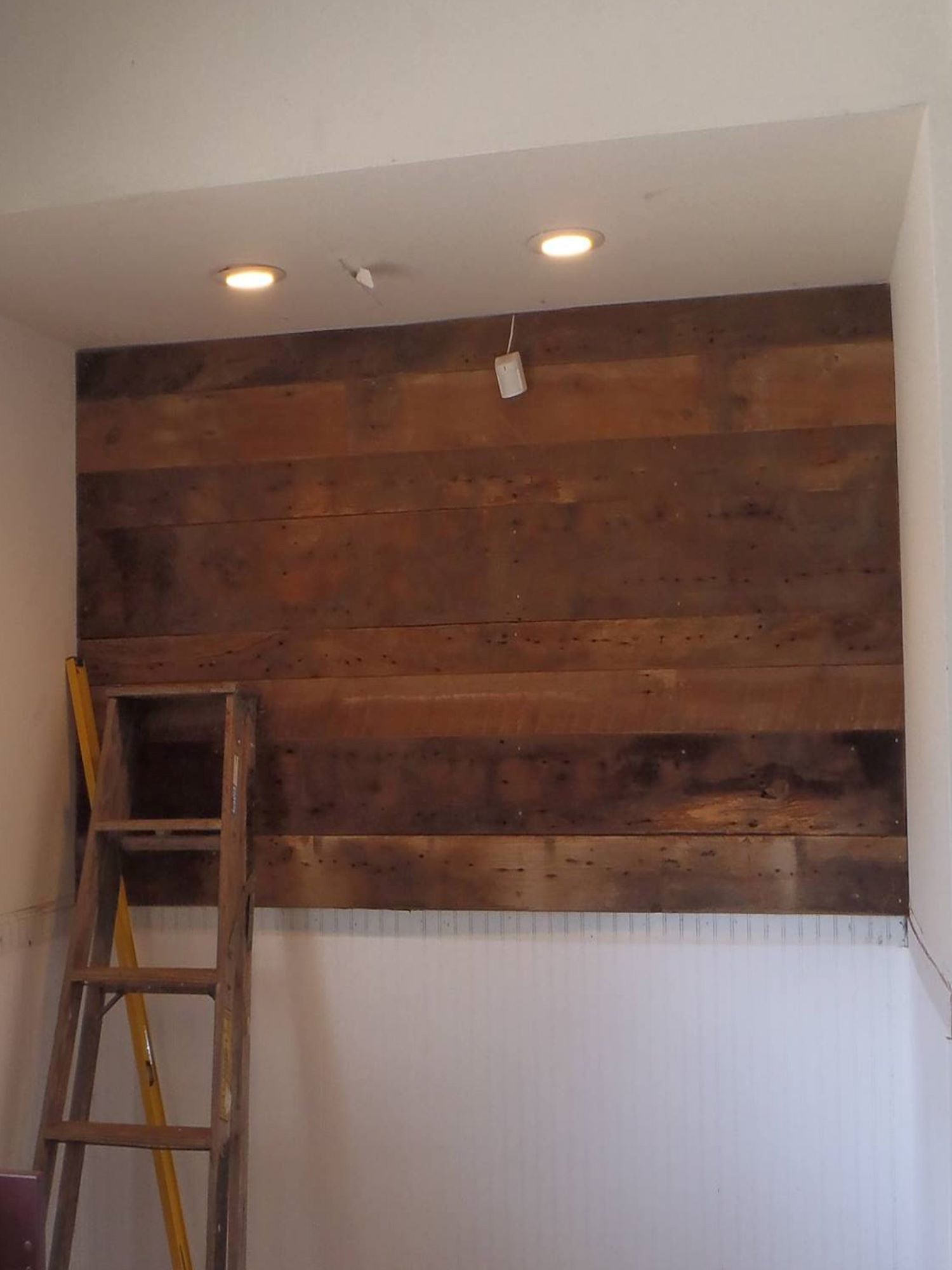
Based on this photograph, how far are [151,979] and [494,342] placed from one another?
4.99 feet

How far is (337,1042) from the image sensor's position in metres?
2.60

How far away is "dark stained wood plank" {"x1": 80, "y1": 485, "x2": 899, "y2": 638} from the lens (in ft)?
7.95

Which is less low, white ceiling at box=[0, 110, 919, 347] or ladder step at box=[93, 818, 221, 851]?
white ceiling at box=[0, 110, 919, 347]

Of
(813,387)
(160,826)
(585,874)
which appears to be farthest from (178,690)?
(813,387)

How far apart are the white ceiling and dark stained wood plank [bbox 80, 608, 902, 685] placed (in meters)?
0.69

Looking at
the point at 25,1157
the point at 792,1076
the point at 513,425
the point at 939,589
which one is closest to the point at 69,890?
the point at 25,1157

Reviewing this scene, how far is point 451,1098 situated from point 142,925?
2.64 ft

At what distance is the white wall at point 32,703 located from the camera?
8.16ft

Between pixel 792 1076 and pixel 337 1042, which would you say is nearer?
pixel 792 1076

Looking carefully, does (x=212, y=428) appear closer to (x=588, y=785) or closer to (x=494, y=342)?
(x=494, y=342)

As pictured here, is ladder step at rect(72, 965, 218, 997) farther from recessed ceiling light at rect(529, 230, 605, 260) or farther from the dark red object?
recessed ceiling light at rect(529, 230, 605, 260)

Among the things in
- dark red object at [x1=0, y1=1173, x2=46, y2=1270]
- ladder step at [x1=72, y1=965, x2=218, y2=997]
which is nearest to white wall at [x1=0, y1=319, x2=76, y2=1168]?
ladder step at [x1=72, y1=965, x2=218, y2=997]

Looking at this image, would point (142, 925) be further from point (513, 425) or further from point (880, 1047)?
point (880, 1047)

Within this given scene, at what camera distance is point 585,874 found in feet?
8.14
